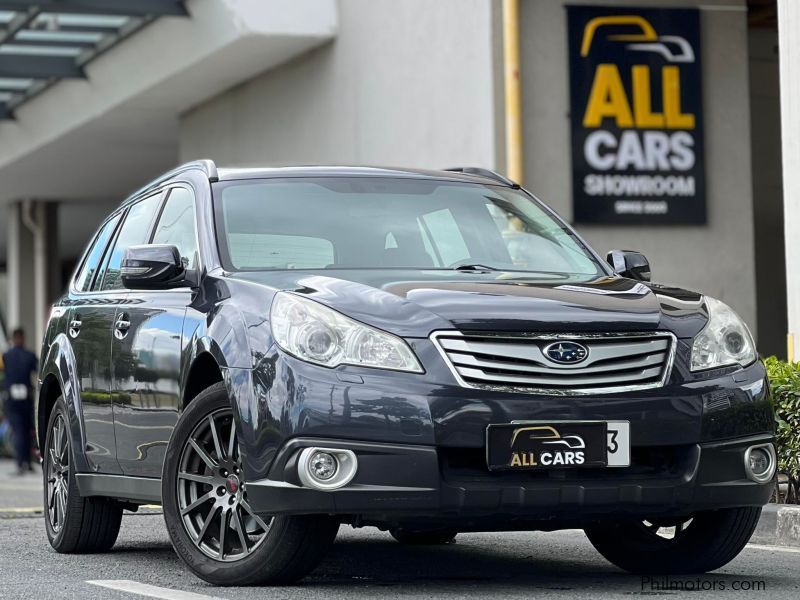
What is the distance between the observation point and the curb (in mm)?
8109

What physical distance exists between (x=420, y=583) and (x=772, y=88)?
1519 centimetres

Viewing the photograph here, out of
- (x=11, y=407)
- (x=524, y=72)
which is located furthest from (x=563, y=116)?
(x=11, y=407)

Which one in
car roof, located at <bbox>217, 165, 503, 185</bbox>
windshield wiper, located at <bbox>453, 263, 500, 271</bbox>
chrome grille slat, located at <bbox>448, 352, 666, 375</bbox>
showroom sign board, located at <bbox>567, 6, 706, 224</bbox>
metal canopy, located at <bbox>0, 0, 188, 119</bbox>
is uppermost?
metal canopy, located at <bbox>0, 0, 188, 119</bbox>

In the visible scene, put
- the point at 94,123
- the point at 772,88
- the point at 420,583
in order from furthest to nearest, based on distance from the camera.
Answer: the point at 94,123 → the point at 772,88 → the point at 420,583

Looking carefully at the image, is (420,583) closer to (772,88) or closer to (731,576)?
(731,576)

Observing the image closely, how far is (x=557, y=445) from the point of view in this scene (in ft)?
18.0

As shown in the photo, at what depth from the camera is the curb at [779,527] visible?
8.11m

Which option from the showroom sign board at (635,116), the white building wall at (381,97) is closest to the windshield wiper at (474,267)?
the white building wall at (381,97)

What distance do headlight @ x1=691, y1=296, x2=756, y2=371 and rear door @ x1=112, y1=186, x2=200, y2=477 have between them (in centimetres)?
199

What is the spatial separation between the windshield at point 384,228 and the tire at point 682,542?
1.10 metres

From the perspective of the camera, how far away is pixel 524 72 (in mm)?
15945

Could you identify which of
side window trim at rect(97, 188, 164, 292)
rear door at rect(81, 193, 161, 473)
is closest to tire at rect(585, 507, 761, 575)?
rear door at rect(81, 193, 161, 473)

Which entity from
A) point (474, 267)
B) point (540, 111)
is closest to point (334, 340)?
point (474, 267)

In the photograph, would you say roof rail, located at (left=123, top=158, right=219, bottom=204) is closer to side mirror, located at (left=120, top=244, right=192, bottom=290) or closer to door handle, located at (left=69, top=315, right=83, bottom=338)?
side mirror, located at (left=120, top=244, right=192, bottom=290)
